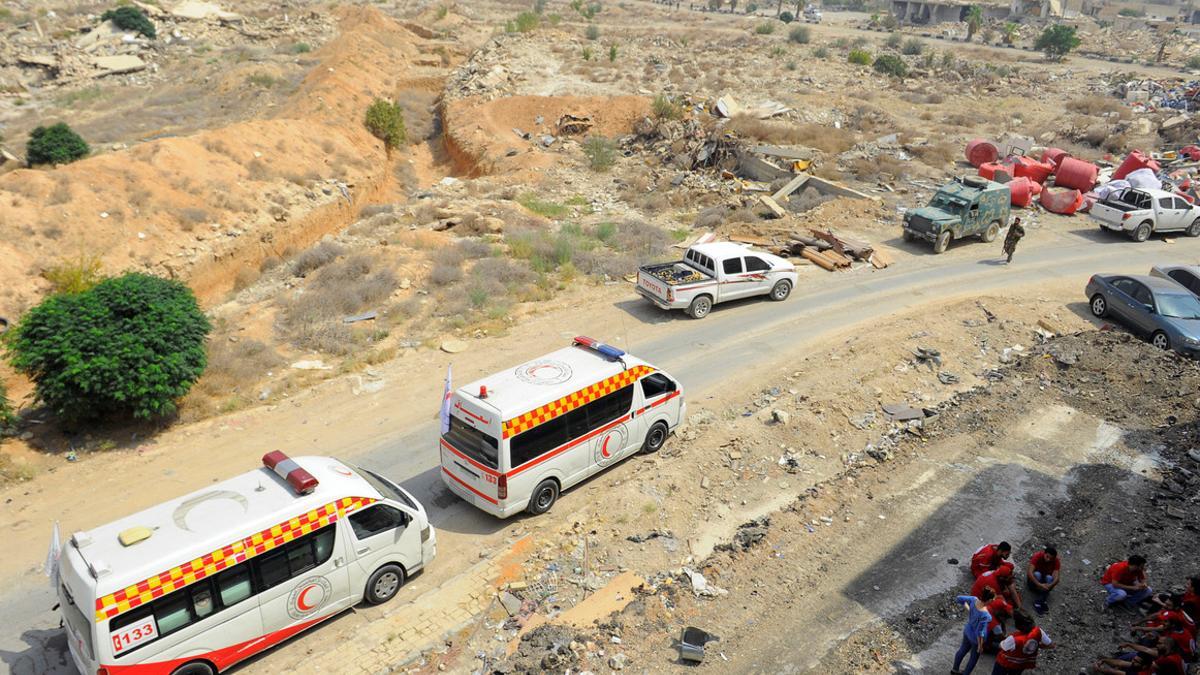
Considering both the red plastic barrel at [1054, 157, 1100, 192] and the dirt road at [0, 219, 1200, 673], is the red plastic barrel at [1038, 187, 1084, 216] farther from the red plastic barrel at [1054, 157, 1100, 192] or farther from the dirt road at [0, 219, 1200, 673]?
the dirt road at [0, 219, 1200, 673]

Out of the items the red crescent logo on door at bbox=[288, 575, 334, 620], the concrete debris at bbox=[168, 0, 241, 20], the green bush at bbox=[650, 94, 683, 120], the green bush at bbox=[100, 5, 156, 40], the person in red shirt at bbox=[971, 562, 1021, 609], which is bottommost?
the red crescent logo on door at bbox=[288, 575, 334, 620]

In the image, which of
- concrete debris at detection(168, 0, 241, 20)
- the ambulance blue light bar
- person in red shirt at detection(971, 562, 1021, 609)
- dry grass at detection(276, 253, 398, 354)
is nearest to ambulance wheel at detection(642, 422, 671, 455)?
the ambulance blue light bar

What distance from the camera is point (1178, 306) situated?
61.2 feet

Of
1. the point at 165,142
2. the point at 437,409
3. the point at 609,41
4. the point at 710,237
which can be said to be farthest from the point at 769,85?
the point at 437,409

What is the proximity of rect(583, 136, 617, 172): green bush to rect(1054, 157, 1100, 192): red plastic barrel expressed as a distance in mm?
19661

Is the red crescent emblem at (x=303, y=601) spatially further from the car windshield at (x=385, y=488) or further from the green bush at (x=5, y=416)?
the green bush at (x=5, y=416)

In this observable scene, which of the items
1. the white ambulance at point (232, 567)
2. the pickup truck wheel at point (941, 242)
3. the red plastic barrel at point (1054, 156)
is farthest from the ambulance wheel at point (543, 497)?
the red plastic barrel at point (1054, 156)

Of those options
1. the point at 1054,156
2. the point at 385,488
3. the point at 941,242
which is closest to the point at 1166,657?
the point at 385,488

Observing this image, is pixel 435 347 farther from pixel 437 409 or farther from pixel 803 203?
pixel 803 203

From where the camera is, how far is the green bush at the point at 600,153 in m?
34.5

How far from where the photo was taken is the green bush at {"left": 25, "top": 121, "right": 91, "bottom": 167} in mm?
30906

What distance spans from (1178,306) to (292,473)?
69.1 feet

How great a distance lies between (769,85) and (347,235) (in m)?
33.3

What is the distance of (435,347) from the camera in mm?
18422
